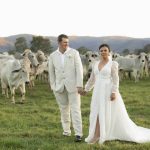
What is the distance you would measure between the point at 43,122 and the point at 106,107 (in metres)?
4.04

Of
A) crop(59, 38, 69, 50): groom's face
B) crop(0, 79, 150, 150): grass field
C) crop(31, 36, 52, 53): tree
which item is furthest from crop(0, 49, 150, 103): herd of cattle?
crop(31, 36, 52, 53): tree

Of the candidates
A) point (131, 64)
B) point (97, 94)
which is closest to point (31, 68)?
point (131, 64)

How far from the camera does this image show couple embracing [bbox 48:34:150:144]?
1047cm

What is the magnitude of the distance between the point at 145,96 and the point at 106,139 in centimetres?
1118

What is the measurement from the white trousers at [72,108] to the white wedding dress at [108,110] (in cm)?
35

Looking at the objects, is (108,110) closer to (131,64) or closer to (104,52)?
(104,52)

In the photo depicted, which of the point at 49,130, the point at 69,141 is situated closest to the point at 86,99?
the point at 49,130

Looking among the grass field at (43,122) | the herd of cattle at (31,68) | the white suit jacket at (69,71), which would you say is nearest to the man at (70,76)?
the white suit jacket at (69,71)

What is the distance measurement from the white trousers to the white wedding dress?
1.14ft

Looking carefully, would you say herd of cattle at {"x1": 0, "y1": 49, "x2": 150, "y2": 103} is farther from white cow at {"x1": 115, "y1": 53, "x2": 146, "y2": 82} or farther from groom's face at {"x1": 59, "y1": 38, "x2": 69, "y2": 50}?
groom's face at {"x1": 59, "y1": 38, "x2": 69, "y2": 50}

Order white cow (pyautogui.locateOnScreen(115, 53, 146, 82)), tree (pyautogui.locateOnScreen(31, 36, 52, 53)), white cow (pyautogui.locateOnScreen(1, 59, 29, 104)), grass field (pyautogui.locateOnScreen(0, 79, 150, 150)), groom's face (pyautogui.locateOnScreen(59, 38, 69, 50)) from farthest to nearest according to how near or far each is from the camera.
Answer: tree (pyautogui.locateOnScreen(31, 36, 52, 53))
white cow (pyautogui.locateOnScreen(115, 53, 146, 82))
white cow (pyautogui.locateOnScreen(1, 59, 29, 104))
groom's face (pyautogui.locateOnScreen(59, 38, 69, 50))
grass field (pyautogui.locateOnScreen(0, 79, 150, 150))

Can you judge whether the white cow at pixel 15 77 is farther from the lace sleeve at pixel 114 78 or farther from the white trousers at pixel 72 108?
the lace sleeve at pixel 114 78

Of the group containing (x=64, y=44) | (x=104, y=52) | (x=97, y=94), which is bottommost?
(x=97, y=94)

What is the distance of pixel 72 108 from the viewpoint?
10852mm
